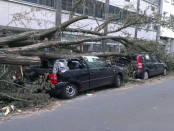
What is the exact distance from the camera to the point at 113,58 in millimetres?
16141

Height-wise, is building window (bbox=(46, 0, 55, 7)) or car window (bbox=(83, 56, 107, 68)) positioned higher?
building window (bbox=(46, 0, 55, 7))

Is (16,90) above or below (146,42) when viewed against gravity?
below

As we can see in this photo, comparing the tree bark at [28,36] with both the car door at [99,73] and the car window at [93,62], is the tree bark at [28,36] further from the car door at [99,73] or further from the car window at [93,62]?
the car door at [99,73]

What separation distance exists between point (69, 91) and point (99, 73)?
74.5 inches

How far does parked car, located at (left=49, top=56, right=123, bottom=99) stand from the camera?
10.4 m

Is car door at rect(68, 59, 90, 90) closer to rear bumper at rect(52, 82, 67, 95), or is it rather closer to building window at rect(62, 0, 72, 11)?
rear bumper at rect(52, 82, 67, 95)

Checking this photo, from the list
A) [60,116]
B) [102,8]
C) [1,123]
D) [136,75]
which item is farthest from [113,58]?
[102,8]

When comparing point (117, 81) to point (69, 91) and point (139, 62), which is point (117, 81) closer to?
point (139, 62)

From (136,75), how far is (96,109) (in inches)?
312

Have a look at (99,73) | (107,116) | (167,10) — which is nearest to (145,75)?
(99,73)

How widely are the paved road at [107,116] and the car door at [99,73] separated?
36.6 inches

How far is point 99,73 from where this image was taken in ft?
39.9

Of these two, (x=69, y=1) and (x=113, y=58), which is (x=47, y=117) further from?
(x=69, y=1)


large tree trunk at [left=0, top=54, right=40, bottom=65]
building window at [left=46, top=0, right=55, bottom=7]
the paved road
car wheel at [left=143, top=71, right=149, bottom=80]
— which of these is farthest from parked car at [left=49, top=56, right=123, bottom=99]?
building window at [left=46, top=0, right=55, bottom=7]
